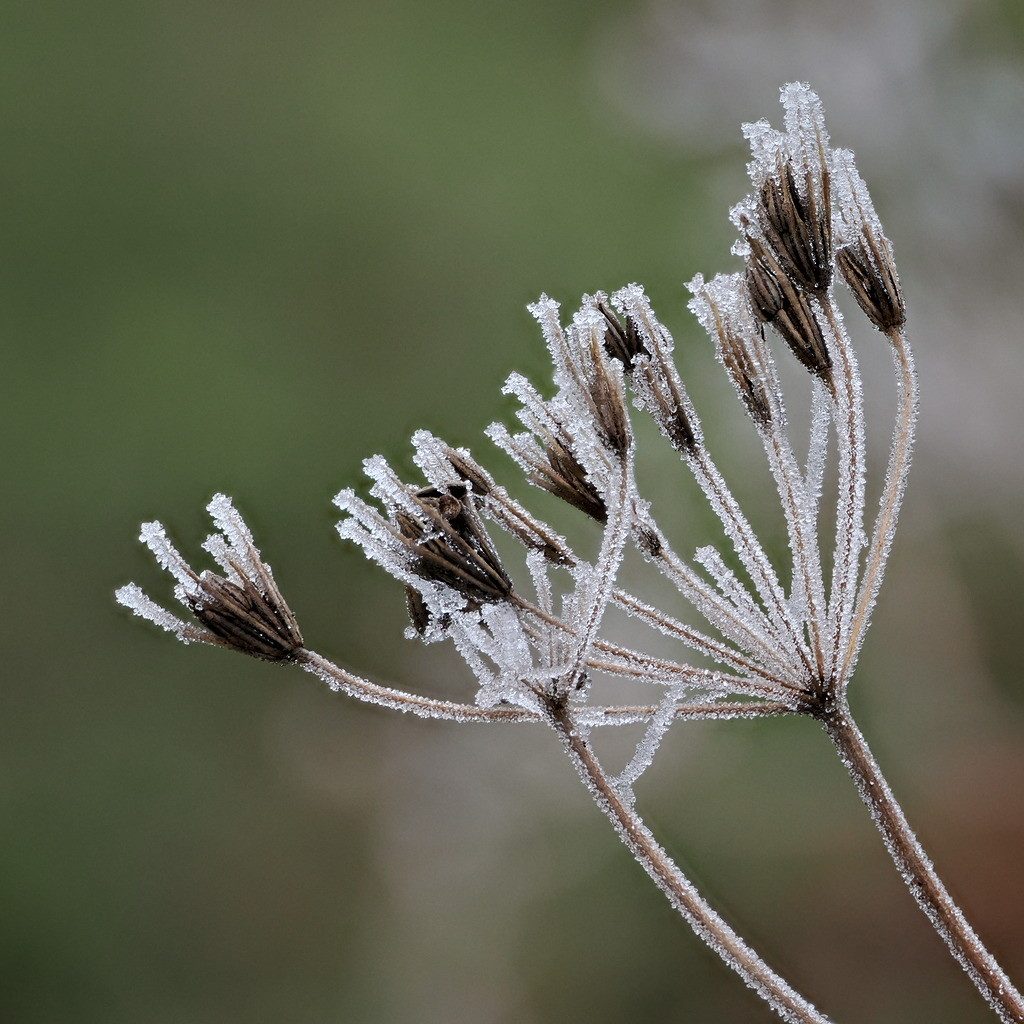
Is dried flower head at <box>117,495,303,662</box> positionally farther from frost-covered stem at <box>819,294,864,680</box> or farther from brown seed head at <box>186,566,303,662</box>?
frost-covered stem at <box>819,294,864,680</box>

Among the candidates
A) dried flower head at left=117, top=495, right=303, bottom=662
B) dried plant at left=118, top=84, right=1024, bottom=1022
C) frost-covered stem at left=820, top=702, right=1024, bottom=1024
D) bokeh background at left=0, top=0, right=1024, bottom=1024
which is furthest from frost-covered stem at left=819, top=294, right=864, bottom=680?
bokeh background at left=0, top=0, right=1024, bottom=1024

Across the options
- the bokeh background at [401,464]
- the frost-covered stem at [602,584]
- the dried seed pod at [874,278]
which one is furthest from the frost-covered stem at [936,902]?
the bokeh background at [401,464]

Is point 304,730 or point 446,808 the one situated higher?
point 304,730

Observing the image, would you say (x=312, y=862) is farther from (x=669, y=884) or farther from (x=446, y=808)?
(x=669, y=884)

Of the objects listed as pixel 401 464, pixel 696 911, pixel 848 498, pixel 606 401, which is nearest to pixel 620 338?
pixel 606 401

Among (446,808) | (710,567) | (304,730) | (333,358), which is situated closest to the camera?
(710,567)

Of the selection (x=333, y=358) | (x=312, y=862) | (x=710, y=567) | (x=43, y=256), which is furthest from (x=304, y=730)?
(x=710, y=567)

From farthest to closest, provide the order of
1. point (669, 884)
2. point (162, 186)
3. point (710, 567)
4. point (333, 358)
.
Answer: point (162, 186)
point (333, 358)
point (710, 567)
point (669, 884)
